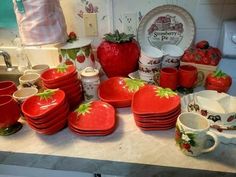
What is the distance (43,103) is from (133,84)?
34 cm

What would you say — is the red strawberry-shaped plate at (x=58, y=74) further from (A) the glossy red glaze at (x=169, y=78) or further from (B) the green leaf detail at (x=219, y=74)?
(B) the green leaf detail at (x=219, y=74)

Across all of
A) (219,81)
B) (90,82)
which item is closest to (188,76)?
(219,81)

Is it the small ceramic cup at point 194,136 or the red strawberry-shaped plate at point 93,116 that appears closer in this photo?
the small ceramic cup at point 194,136

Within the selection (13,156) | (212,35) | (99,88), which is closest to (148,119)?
(99,88)

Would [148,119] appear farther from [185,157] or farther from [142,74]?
[142,74]

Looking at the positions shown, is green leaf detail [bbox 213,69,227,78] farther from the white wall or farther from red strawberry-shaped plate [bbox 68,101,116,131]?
red strawberry-shaped plate [bbox 68,101,116,131]

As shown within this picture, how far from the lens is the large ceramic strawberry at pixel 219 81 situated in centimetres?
80

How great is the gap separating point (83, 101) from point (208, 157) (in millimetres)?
465

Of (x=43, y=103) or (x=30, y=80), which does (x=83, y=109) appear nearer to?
(x=43, y=103)

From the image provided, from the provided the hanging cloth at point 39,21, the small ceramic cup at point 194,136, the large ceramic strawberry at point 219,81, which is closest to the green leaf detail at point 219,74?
the large ceramic strawberry at point 219,81

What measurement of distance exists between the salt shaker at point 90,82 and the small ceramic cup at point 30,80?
17cm

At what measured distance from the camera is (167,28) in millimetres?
995

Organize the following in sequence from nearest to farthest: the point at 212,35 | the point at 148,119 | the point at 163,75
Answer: the point at 148,119 → the point at 163,75 → the point at 212,35

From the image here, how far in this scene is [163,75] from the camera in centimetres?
84
